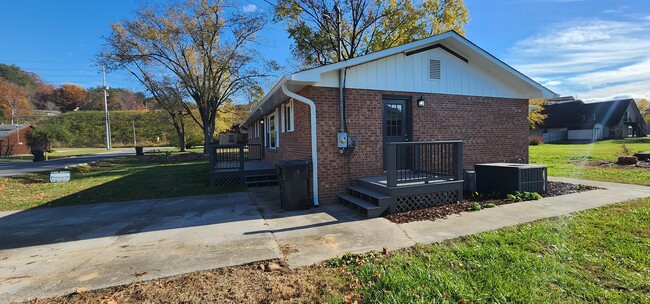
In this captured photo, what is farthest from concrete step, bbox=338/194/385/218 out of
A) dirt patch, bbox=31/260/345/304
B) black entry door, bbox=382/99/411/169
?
dirt patch, bbox=31/260/345/304

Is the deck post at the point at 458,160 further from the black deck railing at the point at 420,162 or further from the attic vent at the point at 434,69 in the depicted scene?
the attic vent at the point at 434,69

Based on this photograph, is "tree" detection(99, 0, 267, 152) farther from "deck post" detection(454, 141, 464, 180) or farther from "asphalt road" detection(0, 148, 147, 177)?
"deck post" detection(454, 141, 464, 180)

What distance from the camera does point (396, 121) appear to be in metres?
7.38

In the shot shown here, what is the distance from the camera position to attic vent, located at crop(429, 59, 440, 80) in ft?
24.7

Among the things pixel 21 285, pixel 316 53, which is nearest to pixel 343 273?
pixel 21 285

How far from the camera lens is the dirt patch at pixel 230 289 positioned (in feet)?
8.82

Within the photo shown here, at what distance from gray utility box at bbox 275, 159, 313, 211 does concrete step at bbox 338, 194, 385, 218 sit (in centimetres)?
91

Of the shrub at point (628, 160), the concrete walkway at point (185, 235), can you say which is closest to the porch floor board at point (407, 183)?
the concrete walkway at point (185, 235)

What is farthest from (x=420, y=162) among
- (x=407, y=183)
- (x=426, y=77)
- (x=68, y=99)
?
(x=68, y=99)

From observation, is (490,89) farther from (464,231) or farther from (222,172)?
(222,172)

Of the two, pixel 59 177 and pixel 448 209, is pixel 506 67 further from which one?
pixel 59 177

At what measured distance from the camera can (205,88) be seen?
68.3 ft

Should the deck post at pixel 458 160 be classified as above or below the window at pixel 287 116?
below

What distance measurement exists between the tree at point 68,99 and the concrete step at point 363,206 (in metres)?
80.2
